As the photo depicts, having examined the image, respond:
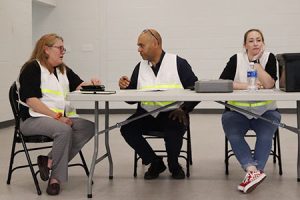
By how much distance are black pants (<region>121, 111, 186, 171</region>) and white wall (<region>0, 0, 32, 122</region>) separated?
3.37 meters

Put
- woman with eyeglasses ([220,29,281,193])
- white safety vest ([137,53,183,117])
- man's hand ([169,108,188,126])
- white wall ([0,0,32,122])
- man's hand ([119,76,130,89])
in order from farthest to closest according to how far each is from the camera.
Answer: white wall ([0,0,32,122]) < man's hand ([119,76,130,89]) < white safety vest ([137,53,183,117]) < man's hand ([169,108,188,126]) < woman with eyeglasses ([220,29,281,193])

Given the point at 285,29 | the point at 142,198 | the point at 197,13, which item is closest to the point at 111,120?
the point at 197,13

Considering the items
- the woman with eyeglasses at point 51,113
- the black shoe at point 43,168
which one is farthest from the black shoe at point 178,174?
the black shoe at point 43,168

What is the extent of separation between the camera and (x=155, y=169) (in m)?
3.45

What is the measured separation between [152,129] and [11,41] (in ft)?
12.2

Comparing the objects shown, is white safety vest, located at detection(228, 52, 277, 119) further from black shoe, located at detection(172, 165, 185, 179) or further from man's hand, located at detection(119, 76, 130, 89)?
man's hand, located at detection(119, 76, 130, 89)

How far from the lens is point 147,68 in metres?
3.50

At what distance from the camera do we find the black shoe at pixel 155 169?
11.2ft

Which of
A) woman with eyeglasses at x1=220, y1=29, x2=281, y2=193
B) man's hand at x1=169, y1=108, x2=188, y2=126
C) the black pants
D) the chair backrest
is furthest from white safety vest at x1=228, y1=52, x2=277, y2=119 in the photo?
the chair backrest

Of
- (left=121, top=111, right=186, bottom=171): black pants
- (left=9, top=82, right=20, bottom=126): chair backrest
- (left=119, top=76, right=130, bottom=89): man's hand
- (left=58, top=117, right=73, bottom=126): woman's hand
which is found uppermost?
(left=119, top=76, right=130, bottom=89): man's hand

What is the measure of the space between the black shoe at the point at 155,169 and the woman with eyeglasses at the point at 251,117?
59 centimetres

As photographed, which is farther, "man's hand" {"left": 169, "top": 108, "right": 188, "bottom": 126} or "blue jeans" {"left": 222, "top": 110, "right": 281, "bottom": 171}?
"man's hand" {"left": 169, "top": 108, "right": 188, "bottom": 126}

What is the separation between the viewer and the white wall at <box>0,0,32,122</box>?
20.2 ft

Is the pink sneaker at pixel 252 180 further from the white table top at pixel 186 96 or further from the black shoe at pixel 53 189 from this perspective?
the black shoe at pixel 53 189
